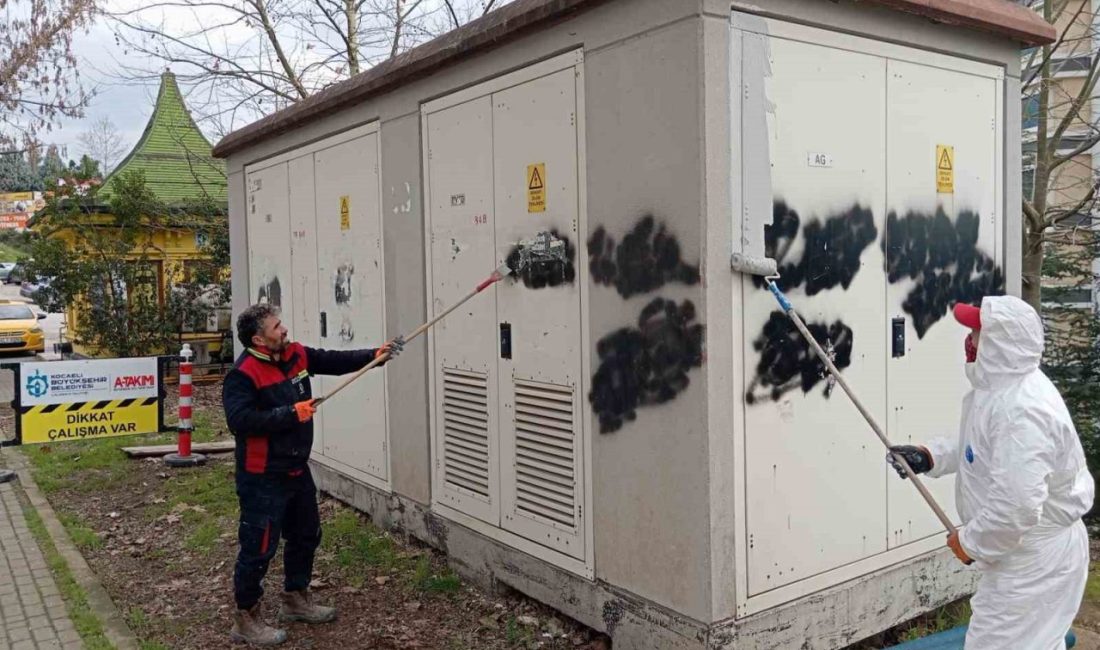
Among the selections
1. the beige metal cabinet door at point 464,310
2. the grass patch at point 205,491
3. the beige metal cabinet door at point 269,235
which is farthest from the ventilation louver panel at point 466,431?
the beige metal cabinet door at point 269,235

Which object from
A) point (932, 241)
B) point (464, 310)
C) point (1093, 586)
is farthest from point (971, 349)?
point (1093, 586)

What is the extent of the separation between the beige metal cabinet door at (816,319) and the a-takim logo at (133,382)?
7.31m

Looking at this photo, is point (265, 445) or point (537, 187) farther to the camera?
point (537, 187)

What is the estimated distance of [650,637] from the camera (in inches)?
173

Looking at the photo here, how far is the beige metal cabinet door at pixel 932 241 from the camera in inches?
190

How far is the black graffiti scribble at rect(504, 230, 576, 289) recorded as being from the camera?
482 centimetres

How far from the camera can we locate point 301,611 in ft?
17.4

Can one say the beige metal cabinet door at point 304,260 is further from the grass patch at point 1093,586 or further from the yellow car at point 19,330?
the yellow car at point 19,330

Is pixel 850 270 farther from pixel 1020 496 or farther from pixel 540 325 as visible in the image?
pixel 1020 496

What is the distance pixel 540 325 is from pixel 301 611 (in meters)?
2.17

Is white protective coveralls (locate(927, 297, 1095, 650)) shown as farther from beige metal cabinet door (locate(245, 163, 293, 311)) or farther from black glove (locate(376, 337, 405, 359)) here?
beige metal cabinet door (locate(245, 163, 293, 311))

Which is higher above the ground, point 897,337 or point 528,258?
point 528,258

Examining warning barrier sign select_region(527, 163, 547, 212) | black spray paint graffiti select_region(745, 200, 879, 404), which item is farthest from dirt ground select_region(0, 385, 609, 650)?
warning barrier sign select_region(527, 163, 547, 212)

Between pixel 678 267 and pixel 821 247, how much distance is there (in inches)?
31.5
